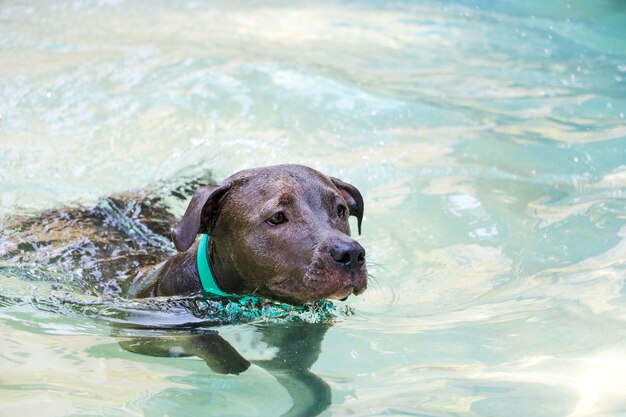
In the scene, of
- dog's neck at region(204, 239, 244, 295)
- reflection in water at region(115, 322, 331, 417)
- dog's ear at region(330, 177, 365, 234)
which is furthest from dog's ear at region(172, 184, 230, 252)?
dog's ear at region(330, 177, 365, 234)

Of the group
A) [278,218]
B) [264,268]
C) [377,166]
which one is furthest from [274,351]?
[377,166]

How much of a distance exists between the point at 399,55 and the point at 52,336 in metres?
8.31

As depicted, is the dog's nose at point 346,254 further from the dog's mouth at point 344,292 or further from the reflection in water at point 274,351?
the reflection in water at point 274,351

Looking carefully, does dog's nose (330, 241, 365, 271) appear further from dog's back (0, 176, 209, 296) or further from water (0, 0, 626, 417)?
dog's back (0, 176, 209, 296)

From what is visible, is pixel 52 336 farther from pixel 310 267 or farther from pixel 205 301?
pixel 310 267

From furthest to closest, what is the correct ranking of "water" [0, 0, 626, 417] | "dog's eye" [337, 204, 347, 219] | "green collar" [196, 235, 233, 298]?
1. "green collar" [196, 235, 233, 298]
2. "dog's eye" [337, 204, 347, 219]
3. "water" [0, 0, 626, 417]

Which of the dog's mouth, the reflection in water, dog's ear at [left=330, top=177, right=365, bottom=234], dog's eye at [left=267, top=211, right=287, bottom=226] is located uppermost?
dog's eye at [left=267, top=211, right=287, bottom=226]

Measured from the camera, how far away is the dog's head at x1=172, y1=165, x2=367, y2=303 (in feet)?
14.8

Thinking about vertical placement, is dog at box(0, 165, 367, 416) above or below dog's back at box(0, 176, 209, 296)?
above

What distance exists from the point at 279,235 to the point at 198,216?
0.47 meters

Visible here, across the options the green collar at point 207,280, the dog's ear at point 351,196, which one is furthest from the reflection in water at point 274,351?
the dog's ear at point 351,196

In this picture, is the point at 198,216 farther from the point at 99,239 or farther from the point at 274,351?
the point at 99,239

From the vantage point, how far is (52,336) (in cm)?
484

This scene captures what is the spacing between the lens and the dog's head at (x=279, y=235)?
4.50m
